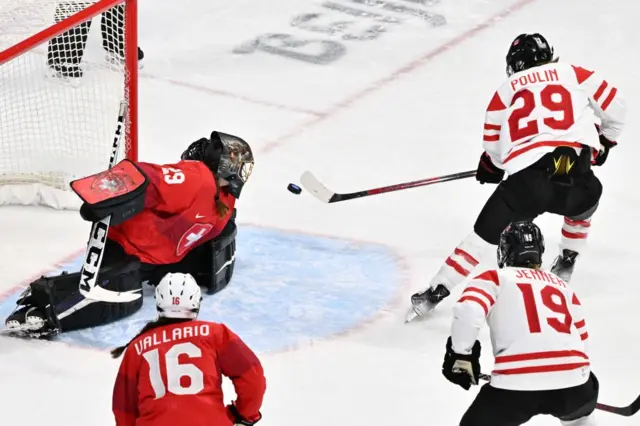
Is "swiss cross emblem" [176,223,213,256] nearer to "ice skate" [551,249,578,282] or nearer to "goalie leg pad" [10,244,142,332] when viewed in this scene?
"goalie leg pad" [10,244,142,332]

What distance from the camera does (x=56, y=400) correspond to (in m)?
4.27

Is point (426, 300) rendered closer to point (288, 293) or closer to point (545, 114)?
point (288, 293)

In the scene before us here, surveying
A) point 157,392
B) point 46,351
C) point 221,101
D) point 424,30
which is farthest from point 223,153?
point 424,30

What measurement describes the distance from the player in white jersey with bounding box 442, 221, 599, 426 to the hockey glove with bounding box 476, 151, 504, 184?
1315 mm

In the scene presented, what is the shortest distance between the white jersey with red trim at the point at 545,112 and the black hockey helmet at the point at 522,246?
0.93m

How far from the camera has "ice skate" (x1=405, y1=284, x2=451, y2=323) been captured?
190 inches

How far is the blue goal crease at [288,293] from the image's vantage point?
4707mm

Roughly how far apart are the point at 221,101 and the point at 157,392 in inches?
145

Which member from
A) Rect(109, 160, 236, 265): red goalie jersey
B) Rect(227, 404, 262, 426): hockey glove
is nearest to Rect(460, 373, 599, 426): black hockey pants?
Rect(227, 404, 262, 426): hockey glove

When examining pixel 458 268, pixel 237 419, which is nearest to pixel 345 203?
pixel 458 268

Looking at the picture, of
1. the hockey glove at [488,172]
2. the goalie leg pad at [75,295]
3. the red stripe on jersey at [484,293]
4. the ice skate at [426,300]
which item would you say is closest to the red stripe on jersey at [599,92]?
the hockey glove at [488,172]

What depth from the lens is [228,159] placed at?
4742mm

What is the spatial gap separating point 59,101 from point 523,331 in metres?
3.05

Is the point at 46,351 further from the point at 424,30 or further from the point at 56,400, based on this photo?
the point at 424,30
